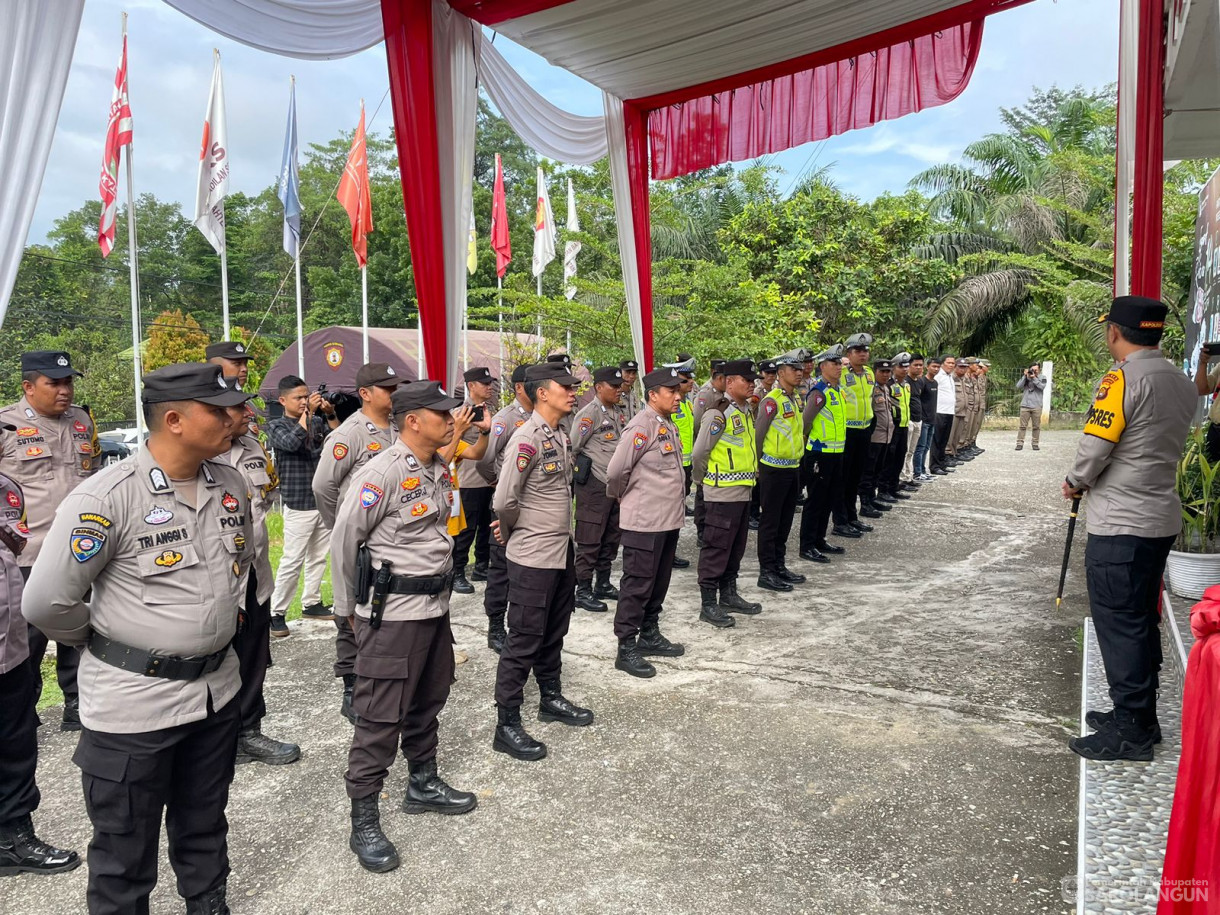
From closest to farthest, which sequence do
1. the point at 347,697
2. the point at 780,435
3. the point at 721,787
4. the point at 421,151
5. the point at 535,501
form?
the point at 721,787 < the point at 535,501 < the point at 347,697 < the point at 421,151 < the point at 780,435

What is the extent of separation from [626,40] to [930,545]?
533 centimetres

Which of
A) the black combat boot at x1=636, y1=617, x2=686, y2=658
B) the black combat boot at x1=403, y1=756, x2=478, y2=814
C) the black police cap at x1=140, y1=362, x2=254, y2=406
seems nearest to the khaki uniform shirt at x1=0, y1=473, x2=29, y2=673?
the black police cap at x1=140, y1=362, x2=254, y2=406

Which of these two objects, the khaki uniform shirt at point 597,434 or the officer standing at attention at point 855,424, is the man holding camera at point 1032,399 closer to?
the officer standing at attention at point 855,424

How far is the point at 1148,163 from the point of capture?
496 cm

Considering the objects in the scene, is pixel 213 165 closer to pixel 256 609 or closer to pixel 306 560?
pixel 306 560

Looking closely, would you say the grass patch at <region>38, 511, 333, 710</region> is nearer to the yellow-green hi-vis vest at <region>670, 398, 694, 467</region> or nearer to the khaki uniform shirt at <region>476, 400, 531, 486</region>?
the khaki uniform shirt at <region>476, 400, 531, 486</region>

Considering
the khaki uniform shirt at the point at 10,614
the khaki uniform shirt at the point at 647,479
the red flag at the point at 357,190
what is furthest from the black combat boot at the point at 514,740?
the red flag at the point at 357,190

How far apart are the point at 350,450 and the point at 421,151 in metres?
1.81

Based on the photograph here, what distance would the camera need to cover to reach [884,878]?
110 inches

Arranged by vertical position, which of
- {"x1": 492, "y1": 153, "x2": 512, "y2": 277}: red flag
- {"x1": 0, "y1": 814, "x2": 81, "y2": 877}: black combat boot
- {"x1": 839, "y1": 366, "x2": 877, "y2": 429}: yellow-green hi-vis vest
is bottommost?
{"x1": 0, "y1": 814, "x2": 81, "y2": 877}: black combat boot

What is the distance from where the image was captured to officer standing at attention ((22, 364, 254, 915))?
6.98 feet

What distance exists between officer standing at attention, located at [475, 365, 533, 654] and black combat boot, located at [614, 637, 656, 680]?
0.70 metres

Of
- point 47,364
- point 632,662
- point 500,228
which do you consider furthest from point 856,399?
point 47,364

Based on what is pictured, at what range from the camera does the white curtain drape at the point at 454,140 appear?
483 centimetres
